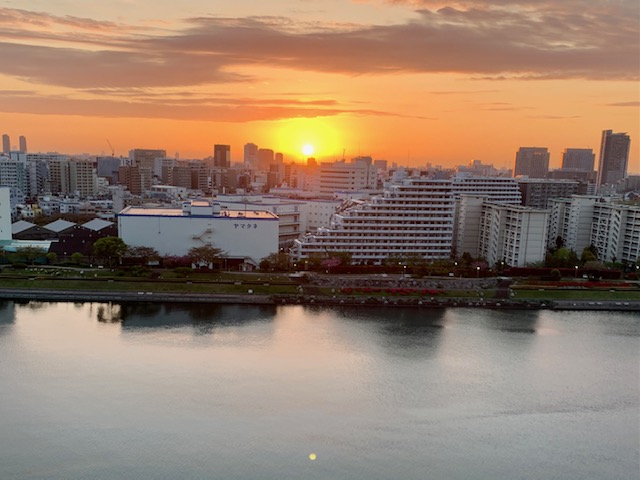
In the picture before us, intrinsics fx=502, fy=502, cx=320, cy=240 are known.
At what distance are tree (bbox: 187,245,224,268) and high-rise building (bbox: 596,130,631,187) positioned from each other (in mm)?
44646

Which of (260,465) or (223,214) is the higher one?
(223,214)

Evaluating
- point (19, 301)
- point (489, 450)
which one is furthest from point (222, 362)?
point (19, 301)

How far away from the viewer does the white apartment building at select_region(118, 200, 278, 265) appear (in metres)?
12.8

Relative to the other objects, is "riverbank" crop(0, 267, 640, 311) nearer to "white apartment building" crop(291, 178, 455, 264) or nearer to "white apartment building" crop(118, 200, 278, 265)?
"white apartment building" crop(118, 200, 278, 265)

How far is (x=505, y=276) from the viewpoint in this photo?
41.5 feet

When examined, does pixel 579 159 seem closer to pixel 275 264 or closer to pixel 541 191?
pixel 541 191

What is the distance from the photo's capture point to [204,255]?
12.1m

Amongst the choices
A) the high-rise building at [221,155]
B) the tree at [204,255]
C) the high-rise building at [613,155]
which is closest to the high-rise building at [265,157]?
the high-rise building at [221,155]

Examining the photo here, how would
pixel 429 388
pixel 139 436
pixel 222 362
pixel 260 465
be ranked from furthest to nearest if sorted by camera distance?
pixel 222 362 < pixel 429 388 < pixel 139 436 < pixel 260 465

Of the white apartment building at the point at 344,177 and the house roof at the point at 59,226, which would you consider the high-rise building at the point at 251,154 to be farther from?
the house roof at the point at 59,226

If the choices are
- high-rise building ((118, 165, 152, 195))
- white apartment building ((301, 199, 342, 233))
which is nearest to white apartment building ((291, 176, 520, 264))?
white apartment building ((301, 199, 342, 233))

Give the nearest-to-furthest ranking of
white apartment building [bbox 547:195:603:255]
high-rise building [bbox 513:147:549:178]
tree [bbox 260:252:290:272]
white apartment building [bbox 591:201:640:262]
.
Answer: tree [bbox 260:252:290:272] → white apartment building [bbox 591:201:640:262] → white apartment building [bbox 547:195:603:255] → high-rise building [bbox 513:147:549:178]

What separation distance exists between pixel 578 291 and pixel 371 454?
848 centimetres

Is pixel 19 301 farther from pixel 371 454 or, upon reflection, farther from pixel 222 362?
pixel 371 454
